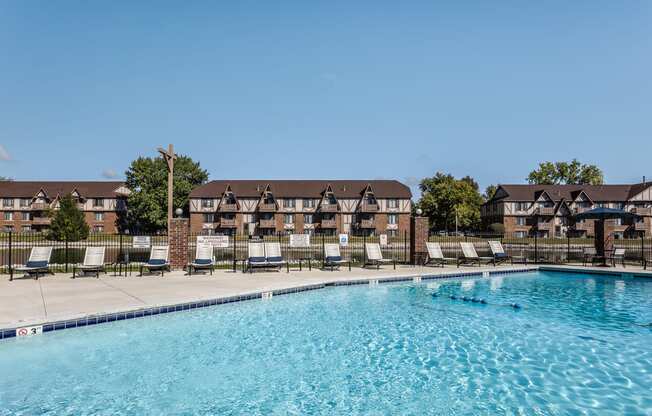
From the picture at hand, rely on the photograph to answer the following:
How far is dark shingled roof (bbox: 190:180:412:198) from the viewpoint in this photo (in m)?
59.5

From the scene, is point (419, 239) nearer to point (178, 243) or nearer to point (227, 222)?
point (178, 243)

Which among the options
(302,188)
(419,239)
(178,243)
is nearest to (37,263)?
(178,243)

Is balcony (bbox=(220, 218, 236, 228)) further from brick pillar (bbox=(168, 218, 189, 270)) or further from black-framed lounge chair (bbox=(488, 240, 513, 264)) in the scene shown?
black-framed lounge chair (bbox=(488, 240, 513, 264))

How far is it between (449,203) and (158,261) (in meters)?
57.7

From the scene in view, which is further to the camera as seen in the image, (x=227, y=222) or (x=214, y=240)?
(x=227, y=222)

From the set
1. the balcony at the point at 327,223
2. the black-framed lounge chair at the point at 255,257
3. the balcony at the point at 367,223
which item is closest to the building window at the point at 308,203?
the balcony at the point at 327,223

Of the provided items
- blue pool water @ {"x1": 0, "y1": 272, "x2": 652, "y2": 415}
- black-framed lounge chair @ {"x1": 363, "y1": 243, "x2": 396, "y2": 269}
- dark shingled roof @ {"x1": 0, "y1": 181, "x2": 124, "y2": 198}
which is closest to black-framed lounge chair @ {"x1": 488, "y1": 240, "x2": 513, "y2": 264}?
black-framed lounge chair @ {"x1": 363, "y1": 243, "x2": 396, "y2": 269}

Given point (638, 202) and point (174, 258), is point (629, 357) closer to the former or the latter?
point (174, 258)

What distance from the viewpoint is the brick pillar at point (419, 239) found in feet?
63.6

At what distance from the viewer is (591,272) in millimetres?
17703

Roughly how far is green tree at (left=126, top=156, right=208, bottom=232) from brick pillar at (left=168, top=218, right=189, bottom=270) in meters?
44.5

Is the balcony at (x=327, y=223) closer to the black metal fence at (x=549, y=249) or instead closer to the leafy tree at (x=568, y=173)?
the black metal fence at (x=549, y=249)

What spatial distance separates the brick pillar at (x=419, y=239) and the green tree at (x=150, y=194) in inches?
1859

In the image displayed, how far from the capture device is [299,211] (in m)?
59.2
